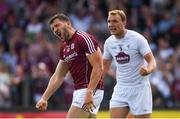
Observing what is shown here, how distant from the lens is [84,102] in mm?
10055

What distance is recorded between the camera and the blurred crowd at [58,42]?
702 inches

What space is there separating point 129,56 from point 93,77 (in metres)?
1.23

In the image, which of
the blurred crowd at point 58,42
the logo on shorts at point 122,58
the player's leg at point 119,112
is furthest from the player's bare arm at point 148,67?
the blurred crowd at point 58,42

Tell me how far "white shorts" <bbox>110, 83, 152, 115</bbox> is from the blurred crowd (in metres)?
5.97

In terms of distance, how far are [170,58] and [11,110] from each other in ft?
14.3

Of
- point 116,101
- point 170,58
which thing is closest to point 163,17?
point 170,58

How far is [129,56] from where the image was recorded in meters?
11.1

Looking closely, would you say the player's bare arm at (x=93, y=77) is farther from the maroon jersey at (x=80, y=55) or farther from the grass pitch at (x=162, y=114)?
the grass pitch at (x=162, y=114)

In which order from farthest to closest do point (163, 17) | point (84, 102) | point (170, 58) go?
point (163, 17)
point (170, 58)
point (84, 102)

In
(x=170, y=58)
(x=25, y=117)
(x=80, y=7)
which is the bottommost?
(x=25, y=117)

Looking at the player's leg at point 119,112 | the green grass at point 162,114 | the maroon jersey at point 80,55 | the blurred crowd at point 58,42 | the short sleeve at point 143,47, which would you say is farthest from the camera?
the blurred crowd at point 58,42

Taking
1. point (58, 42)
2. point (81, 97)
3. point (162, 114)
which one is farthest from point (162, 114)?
point (81, 97)

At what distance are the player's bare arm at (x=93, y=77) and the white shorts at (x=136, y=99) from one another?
47.3 inches

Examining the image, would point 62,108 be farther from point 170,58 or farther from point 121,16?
point 121,16
